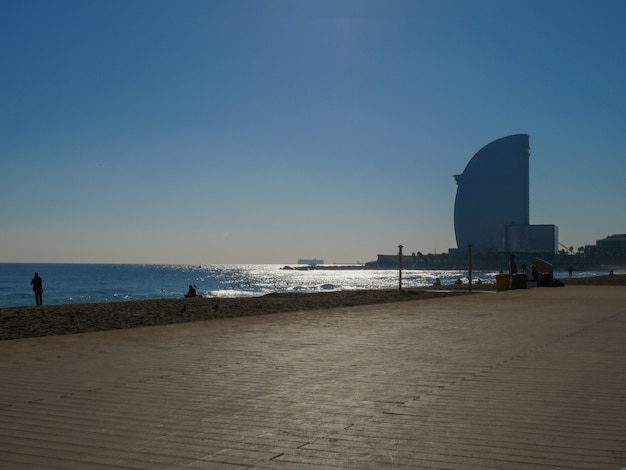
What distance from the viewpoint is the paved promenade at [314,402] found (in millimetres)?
3764

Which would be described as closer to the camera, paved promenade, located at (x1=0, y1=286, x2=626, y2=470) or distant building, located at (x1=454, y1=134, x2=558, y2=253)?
paved promenade, located at (x1=0, y1=286, x2=626, y2=470)

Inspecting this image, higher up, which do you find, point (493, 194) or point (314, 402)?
point (493, 194)

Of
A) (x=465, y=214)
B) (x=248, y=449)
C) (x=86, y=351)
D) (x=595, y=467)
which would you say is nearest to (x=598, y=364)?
(x=595, y=467)

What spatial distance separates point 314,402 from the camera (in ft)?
17.0

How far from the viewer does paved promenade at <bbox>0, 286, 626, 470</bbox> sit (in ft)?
12.3

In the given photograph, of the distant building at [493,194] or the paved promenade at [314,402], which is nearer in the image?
the paved promenade at [314,402]

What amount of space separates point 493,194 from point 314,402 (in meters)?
192

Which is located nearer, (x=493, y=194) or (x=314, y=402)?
(x=314, y=402)

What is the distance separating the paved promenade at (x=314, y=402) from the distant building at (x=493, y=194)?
184777 millimetres

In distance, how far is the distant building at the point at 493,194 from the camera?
189 meters

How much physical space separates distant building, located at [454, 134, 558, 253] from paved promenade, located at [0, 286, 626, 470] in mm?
184777

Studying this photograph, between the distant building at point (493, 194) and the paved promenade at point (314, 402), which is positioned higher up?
the distant building at point (493, 194)

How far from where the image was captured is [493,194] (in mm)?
189750

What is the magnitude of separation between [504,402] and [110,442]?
298 centimetres
